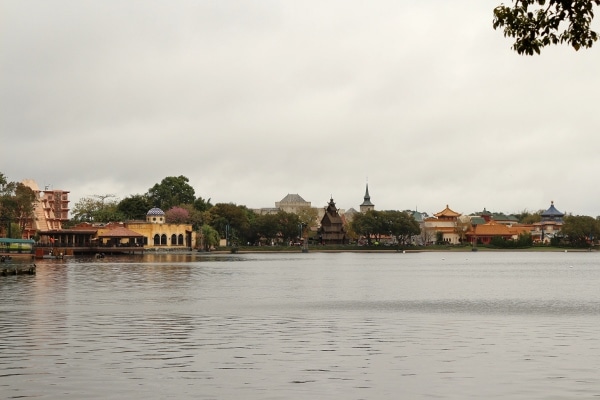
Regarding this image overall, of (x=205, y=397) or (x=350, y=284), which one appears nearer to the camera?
(x=205, y=397)

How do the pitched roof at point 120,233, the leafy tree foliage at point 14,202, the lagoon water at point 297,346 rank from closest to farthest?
the lagoon water at point 297,346, the leafy tree foliage at point 14,202, the pitched roof at point 120,233

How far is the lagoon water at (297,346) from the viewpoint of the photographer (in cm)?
2400

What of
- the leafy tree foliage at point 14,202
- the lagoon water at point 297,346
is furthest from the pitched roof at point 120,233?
the lagoon water at point 297,346

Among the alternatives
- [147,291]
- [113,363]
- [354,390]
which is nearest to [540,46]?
[354,390]

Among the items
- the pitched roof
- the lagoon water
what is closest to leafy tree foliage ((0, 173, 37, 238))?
the pitched roof

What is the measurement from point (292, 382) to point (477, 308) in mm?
27225

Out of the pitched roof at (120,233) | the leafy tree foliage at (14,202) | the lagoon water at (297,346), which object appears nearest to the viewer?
the lagoon water at (297,346)

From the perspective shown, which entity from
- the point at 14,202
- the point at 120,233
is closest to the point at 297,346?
the point at 14,202

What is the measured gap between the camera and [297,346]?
32.5 metres

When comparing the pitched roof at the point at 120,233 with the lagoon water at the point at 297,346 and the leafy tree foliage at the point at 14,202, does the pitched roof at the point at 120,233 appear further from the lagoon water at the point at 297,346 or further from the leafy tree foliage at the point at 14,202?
the lagoon water at the point at 297,346

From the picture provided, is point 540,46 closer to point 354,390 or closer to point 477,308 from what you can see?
point 354,390

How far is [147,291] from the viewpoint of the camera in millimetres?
63906

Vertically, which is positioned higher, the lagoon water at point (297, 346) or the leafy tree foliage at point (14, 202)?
the leafy tree foliage at point (14, 202)

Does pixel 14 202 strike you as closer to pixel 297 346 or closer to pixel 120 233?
pixel 120 233
